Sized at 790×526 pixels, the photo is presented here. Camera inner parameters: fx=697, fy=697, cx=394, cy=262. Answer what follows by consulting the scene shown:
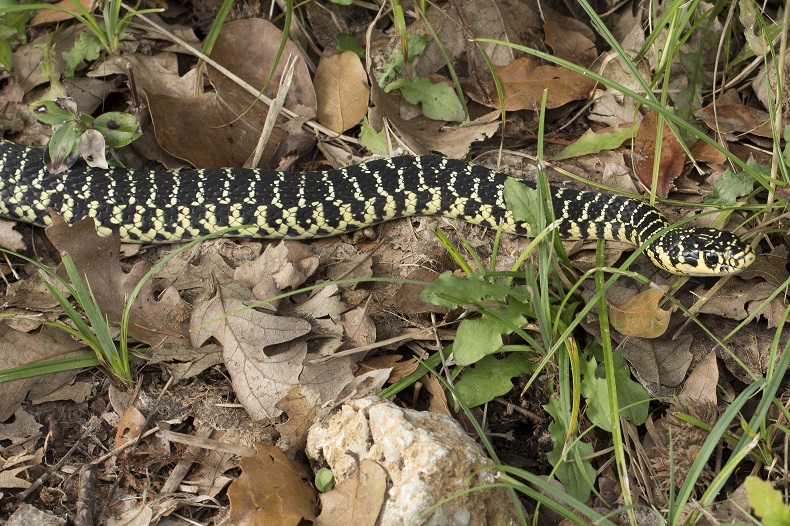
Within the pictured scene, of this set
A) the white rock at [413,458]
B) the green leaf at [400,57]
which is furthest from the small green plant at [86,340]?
the green leaf at [400,57]

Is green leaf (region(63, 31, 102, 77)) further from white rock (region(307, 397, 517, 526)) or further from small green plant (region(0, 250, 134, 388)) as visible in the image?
white rock (region(307, 397, 517, 526))

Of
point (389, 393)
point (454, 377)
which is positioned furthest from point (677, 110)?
point (389, 393)

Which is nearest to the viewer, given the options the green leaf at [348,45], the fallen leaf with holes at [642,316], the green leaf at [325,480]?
the green leaf at [325,480]

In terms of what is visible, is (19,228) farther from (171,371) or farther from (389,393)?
(389,393)

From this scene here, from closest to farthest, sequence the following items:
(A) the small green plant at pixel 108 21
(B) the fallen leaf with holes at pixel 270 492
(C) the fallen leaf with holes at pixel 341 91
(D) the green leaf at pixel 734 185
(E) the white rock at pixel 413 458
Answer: (E) the white rock at pixel 413 458 → (B) the fallen leaf with holes at pixel 270 492 → (D) the green leaf at pixel 734 185 → (A) the small green plant at pixel 108 21 → (C) the fallen leaf with holes at pixel 341 91

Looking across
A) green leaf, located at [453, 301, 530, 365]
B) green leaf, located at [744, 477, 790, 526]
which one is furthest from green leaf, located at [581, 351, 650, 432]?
green leaf, located at [744, 477, 790, 526]

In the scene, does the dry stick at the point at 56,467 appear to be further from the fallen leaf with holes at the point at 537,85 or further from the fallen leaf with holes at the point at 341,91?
the fallen leaf with holes at the point at 537,85
